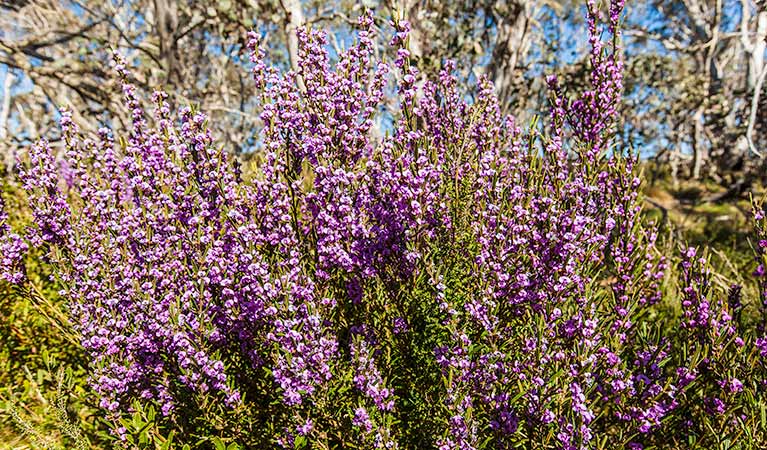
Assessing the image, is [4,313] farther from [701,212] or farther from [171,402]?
[701,212]

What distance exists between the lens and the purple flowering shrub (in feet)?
6.48

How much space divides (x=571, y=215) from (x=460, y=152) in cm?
84

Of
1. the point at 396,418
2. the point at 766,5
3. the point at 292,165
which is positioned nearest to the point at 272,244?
the point at 292,165

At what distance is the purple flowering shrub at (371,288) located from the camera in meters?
1.98

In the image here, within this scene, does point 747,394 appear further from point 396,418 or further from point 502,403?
point 396,418

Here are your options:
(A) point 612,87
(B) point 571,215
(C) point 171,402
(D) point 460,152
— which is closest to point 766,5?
(A) point 612,87

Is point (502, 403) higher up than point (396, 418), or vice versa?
point (502, 403)

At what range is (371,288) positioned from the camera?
240cm

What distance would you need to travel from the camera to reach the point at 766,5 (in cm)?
491

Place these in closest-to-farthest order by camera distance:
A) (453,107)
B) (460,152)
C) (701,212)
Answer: (460,152)
(453,107)
(701,212)

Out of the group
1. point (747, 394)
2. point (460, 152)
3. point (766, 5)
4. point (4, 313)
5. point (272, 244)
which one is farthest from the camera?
point (766, 5)

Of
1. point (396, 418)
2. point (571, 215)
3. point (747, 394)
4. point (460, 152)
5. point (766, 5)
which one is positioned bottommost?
point (396, 418)

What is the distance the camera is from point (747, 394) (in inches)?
81.7

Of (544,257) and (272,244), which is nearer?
(544,257)
